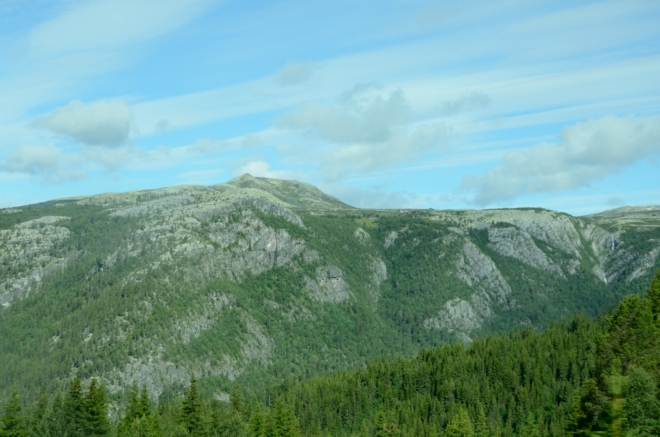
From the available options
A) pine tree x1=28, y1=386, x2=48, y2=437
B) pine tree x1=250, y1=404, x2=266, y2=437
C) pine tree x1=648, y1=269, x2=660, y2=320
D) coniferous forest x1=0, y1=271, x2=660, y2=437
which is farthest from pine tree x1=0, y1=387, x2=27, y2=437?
pine tree x1=648, y1=269, x2=660, y2=320

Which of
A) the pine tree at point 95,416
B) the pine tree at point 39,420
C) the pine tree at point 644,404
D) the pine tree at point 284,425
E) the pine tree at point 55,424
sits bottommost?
the pine tree at point 284,425

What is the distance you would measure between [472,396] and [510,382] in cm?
1181

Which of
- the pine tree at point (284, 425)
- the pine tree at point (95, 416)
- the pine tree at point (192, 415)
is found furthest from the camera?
the pine tree at point (284, 425)

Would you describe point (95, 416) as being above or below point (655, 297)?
below

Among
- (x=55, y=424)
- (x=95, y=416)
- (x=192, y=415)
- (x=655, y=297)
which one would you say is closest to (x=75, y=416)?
(x=95, y=416)

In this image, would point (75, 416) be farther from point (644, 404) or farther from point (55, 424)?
point (644, 404)

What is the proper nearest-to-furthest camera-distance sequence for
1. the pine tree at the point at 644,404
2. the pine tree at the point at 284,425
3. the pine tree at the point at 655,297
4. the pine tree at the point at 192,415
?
1. the pine tree at the point at 644,404
2. the pine tree at the point at 655,297
3. the pine tree at the point at 192,415
4. the pine tree at the point at 284,425

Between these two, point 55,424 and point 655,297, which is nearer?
point 655,297

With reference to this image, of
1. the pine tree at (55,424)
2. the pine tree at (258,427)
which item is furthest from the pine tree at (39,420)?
the pine tree at (258,427)

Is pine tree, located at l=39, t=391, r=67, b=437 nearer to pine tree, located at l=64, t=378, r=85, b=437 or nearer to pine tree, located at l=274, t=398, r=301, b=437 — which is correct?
pine tree, located at l=64, t=378, r=85, b=437

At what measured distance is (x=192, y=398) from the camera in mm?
131250

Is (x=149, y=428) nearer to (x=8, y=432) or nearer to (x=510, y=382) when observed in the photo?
(x=8, y=432)

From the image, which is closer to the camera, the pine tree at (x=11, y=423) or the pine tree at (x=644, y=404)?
the pine tree at (x=644, y=404)

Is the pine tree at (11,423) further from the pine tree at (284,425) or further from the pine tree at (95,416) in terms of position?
the pine tree at (284,425)
